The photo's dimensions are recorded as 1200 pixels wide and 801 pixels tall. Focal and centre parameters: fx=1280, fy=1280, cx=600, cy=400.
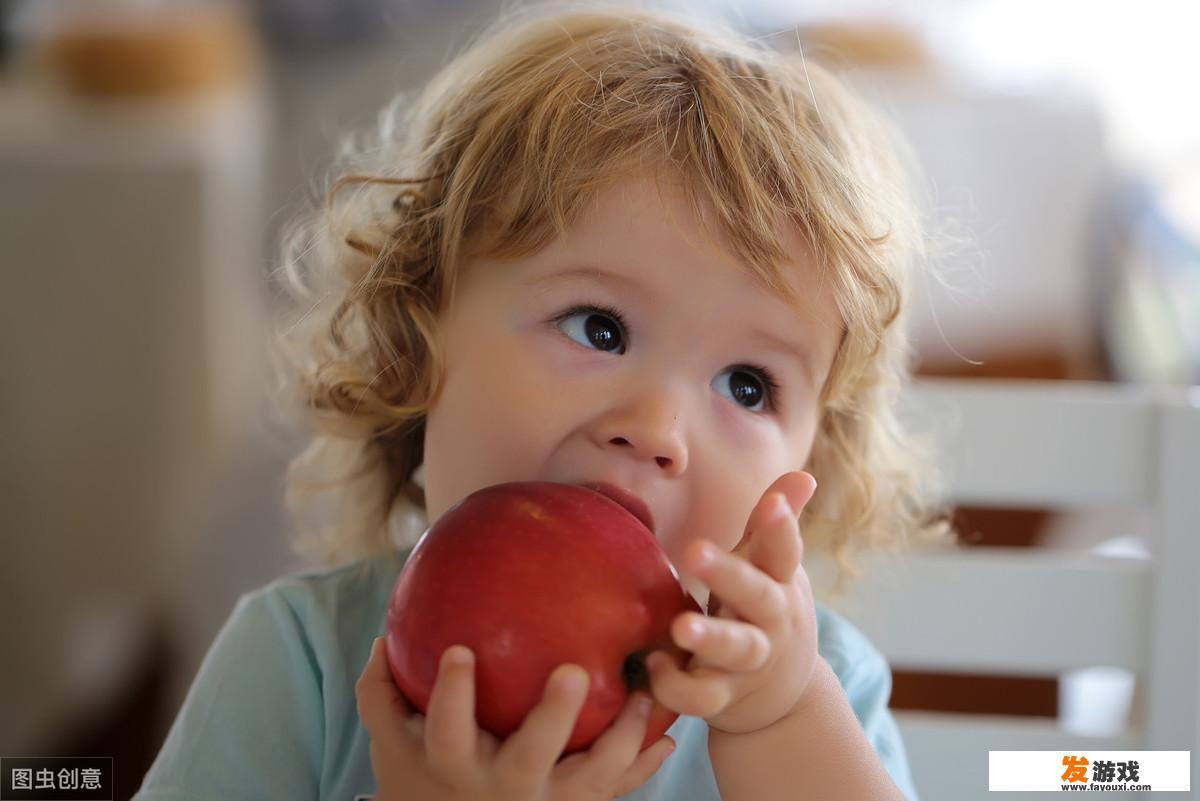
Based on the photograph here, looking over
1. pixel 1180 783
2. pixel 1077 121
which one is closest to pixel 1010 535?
pixel 1077 121

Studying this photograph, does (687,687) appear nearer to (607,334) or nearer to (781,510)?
(781,510)

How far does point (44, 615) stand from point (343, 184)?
1.26m

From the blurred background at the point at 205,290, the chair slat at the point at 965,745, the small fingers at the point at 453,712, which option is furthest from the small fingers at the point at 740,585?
the blurred background at the point at 205,290

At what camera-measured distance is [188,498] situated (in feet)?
6.63

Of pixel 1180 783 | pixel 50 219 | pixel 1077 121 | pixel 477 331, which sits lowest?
pixel 1180 783

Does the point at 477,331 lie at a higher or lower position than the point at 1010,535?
higher

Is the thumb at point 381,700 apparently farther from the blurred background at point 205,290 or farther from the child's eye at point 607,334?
the blurred background at point 205,290

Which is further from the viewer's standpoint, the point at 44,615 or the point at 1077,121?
the point at 1077,121

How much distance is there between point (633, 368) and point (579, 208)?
0.31 feet

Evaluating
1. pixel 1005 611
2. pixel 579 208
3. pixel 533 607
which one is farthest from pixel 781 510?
pixel 1005 611

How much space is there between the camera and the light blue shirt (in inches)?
27.8

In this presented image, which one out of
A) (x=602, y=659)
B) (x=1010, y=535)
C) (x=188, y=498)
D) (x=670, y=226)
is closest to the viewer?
(x=602, y=659)

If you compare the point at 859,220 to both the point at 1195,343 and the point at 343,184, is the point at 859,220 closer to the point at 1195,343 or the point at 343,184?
the point at 343,184

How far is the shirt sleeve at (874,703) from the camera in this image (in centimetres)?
78
